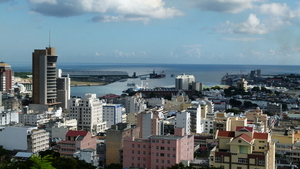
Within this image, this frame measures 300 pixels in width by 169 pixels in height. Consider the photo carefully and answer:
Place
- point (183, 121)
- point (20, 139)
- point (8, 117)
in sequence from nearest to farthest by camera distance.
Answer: point (20, 139) → point (183, 121) → point (8, 117)

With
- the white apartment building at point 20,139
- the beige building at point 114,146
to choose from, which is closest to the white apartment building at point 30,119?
the white apartment building at point 20,139

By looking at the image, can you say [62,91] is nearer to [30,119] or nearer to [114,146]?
[30,119]

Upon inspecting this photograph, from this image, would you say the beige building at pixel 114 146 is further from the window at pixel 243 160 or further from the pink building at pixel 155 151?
the window at pixel 243 160

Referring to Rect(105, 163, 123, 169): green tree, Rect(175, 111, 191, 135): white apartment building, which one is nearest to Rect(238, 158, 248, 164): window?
Rect(105, 163, 123, 169): green tree

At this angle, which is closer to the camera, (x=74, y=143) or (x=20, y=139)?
(x=74, y=143)

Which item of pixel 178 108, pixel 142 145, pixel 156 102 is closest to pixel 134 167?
pixel 142 145

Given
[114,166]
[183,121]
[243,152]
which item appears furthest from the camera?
[183,121]

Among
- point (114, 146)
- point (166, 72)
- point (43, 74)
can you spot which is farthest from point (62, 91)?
point (166, 72)
